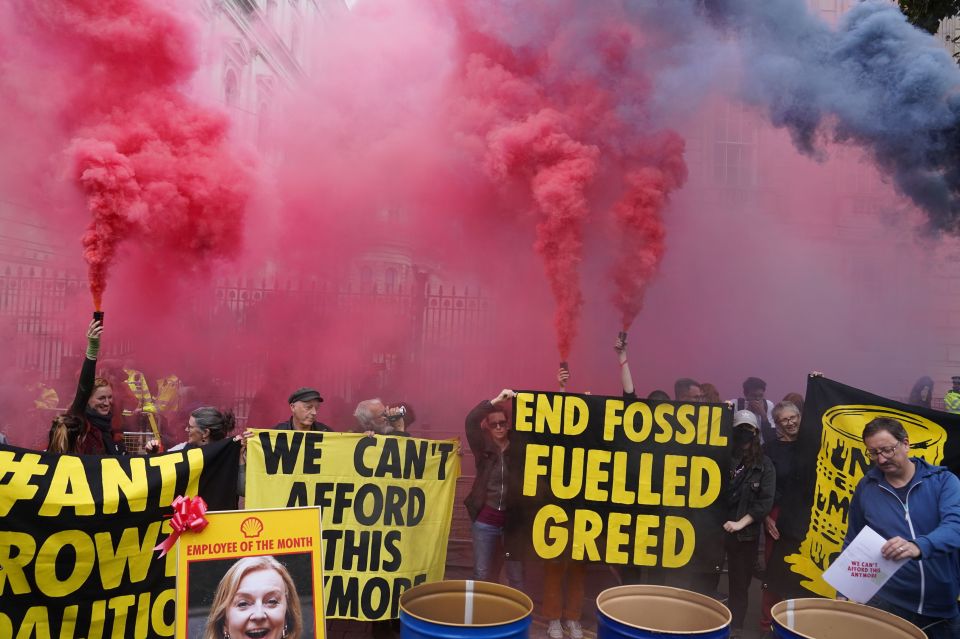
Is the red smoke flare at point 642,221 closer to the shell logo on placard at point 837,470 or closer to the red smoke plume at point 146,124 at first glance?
the shell logo on placard at point 837,470

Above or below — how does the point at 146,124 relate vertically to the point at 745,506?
above

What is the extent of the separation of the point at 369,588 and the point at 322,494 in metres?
0.68

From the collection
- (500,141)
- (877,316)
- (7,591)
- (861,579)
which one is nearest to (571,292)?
(500,141)

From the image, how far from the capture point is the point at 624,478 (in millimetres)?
4930

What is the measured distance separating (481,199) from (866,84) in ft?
16.9

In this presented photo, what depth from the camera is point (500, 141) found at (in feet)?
27.8

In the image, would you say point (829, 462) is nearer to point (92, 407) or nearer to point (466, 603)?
point (466, 603)

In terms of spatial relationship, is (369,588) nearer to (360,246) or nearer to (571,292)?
(571,292)

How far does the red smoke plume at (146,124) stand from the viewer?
7.54 meters

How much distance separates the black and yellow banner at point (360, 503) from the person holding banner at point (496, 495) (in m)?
0.45

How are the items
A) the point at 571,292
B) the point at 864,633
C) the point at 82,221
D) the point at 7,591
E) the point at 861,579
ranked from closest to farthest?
the point at 864,633 → the point at 861,579 → the point at 7,591 → the point at 571,292 → the point at 82,221

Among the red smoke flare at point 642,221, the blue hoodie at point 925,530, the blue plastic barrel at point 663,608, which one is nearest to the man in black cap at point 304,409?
the blue plastic barrel at point 663,608

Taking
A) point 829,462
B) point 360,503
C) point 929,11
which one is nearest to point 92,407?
point 360,503

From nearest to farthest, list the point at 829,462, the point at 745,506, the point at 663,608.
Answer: the point at 663,608
the point at 829,462
the point at 745,506
